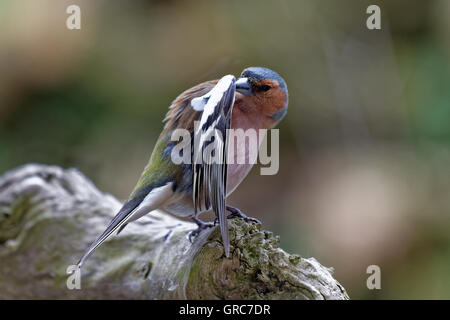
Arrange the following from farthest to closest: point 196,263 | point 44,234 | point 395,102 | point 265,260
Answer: point 395,102, point 44,234, point 196,263, point 265,260

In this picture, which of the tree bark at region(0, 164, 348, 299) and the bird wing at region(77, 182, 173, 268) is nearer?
the tree bark at region(0, 164, 348, 299)

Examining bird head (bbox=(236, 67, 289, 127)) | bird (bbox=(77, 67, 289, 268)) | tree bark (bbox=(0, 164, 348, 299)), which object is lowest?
tree bark (bbox=(0, 164, 348, 299))

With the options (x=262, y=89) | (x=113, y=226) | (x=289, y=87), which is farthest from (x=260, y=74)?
(x=289, y=87)

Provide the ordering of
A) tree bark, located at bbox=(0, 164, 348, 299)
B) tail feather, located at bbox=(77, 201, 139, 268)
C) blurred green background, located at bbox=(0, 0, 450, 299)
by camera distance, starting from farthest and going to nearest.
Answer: blurred green background, located at bbox=(0, 0, 450, 299) → tail feather, located at bbox=(77, 201, 139, 268) → tree bark, located at bbox=(0, 164, 348, 299)

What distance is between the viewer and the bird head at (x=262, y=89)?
2.26 meters

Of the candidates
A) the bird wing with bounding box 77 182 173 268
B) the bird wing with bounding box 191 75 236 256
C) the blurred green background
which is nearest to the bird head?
the bird wing with bounding box 191 75 236 256

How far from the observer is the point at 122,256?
2.59 meters

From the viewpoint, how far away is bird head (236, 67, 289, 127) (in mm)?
2256

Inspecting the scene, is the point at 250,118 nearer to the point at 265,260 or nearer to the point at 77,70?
the point at 265,260

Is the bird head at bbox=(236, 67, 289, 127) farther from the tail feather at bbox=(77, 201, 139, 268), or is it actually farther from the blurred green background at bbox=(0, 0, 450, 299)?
the blurred green background at bbox=(0, 0, 450, 299)

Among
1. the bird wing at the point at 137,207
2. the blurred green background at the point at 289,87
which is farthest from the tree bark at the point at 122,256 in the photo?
the blurred green background at the point at 289,87

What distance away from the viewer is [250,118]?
7.54 ft
